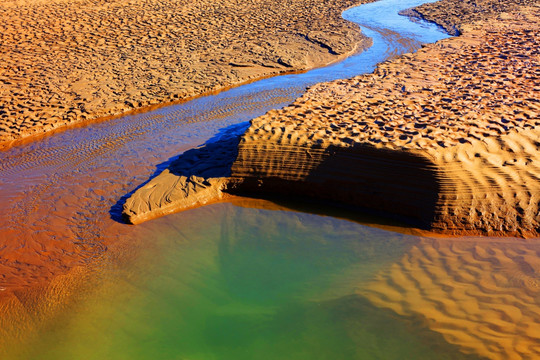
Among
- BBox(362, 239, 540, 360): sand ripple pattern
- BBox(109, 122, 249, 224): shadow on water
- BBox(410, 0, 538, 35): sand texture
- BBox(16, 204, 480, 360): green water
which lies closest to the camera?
BBox(362, 239, 540, 360): sand ripple pattern

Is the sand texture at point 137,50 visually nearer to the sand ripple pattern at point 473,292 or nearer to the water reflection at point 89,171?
the water reflection at point 89,171

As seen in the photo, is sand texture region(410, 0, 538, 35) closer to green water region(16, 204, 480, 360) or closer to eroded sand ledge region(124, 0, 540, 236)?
eroded sand ledge region(124, 0, 540, 236)

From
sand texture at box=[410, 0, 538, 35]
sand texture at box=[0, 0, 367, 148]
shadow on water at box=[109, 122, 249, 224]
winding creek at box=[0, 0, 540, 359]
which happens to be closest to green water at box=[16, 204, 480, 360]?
winding creek at box=[0, 0, 540, 359]

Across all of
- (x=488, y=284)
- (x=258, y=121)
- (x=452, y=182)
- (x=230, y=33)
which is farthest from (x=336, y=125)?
(x=230, y=33)

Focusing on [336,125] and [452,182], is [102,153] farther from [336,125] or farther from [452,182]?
[452,182]

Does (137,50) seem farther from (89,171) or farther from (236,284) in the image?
(236,284)

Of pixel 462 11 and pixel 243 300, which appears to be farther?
pixel 462 11

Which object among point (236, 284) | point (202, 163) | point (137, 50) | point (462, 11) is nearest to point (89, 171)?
point (202, 163)
